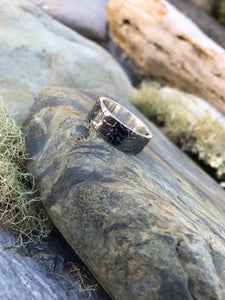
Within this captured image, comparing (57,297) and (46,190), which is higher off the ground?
(46,190)

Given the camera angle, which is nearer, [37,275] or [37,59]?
[37,275]

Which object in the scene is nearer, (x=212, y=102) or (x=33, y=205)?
(x=33, y=205)

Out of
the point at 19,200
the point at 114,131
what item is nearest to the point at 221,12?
the point at 114,131

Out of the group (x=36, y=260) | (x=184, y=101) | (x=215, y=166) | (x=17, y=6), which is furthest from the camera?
(x=184, y=101)

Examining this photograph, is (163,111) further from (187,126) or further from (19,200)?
(19,200)

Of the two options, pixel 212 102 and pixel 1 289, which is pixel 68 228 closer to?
pixel 1 289

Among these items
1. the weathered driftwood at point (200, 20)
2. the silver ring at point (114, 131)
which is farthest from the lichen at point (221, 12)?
the silver ring at point (114, 131)

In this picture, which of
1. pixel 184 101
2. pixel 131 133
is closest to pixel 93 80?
pixel 184 101
